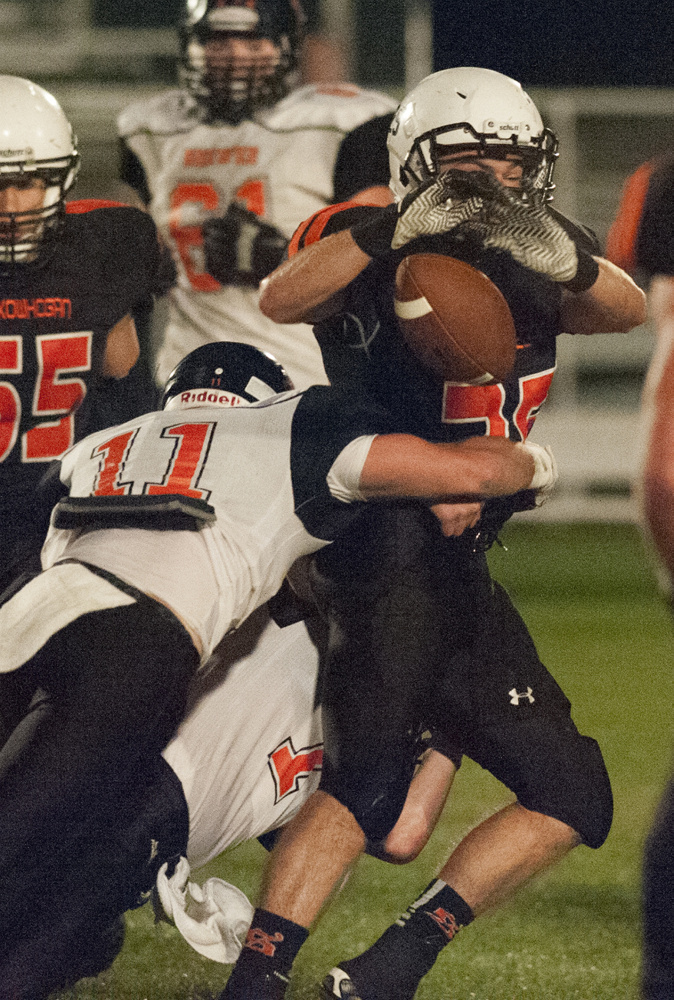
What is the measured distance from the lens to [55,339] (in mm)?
3234

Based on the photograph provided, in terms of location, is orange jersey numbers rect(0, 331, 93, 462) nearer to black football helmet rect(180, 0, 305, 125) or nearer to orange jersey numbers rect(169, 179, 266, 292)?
orange jersey numbers rect(169, 179, 266, 292)

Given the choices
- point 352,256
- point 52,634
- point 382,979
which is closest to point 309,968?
point 382,979

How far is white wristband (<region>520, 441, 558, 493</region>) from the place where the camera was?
2.53m

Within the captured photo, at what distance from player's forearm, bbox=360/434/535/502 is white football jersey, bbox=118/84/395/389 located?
6.13 feet

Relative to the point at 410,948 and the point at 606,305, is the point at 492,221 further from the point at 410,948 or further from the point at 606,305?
the point at 410,948

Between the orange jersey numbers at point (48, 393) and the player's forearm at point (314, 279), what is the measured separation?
2.23ft

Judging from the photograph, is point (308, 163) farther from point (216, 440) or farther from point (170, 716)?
point (170, 716)

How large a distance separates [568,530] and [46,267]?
513 centimetres

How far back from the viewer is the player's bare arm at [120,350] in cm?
342

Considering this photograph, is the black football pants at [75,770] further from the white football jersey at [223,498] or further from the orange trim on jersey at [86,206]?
the orange trim on jersey at [86,206]

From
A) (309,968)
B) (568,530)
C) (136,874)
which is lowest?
(568,530)

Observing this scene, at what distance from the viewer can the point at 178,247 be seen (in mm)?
4391

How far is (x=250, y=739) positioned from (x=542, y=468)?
705 mm

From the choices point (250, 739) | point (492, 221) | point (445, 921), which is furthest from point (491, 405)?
point (445, 921)
